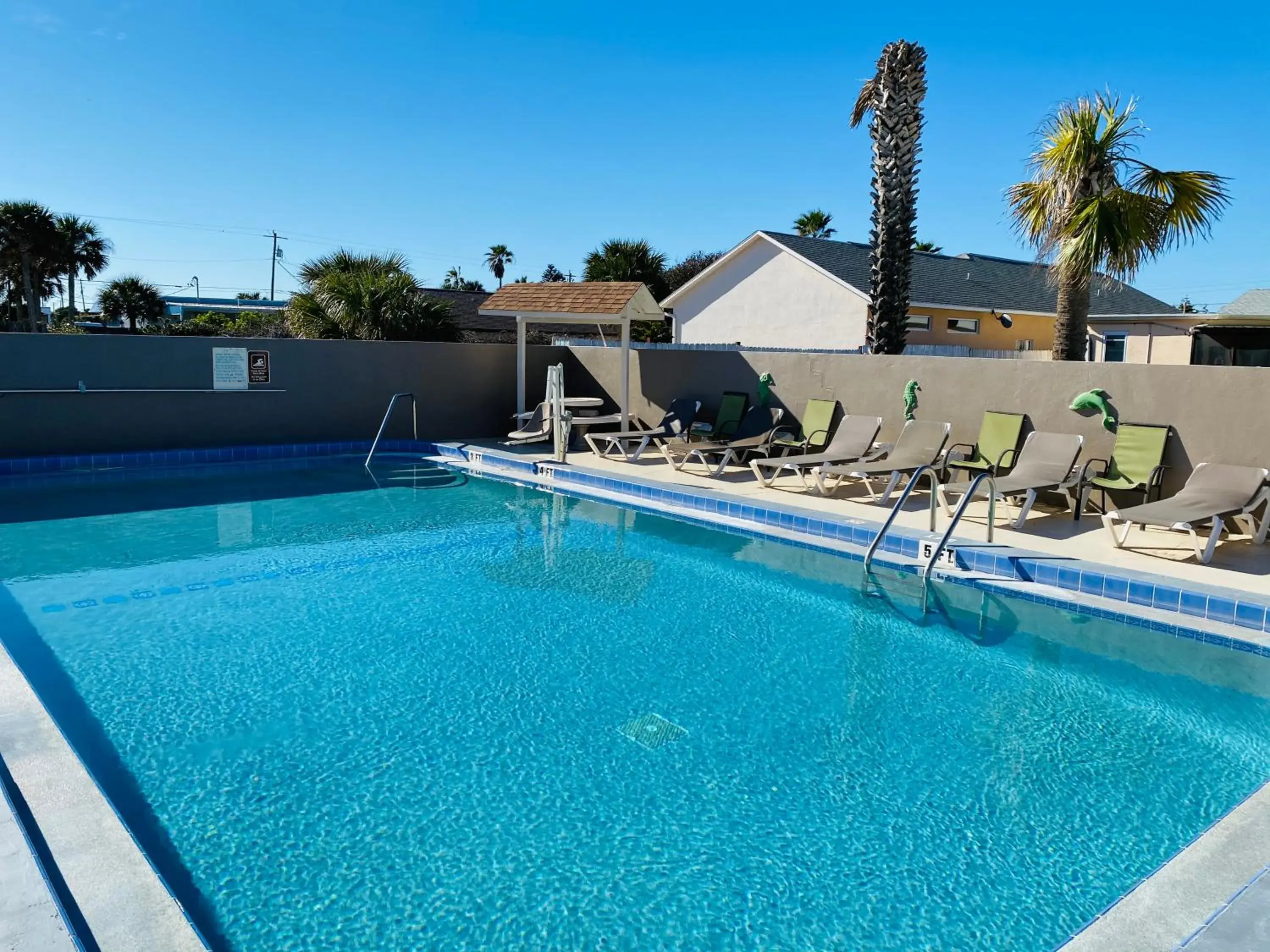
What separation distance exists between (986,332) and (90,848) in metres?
26.5

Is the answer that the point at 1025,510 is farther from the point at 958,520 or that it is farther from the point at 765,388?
the point at 765,388

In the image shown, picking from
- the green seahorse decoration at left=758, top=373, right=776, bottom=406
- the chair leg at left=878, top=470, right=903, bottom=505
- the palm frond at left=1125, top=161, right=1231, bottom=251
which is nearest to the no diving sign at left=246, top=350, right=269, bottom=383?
the green seahorse decoration at left=758, top=373, right=776, bottom=406

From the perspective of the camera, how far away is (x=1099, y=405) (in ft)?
27.8

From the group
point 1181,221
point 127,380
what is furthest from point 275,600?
point 1181,221

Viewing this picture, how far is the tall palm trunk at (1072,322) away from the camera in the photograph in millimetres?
11453

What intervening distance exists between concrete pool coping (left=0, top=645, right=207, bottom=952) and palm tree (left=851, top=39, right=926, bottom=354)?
1288cm

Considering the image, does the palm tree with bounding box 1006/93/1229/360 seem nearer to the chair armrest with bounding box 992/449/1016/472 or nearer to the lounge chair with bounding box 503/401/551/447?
the chair armrest with bounding box 992/449/1016/472

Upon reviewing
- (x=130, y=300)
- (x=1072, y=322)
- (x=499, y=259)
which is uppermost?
(x=499, y=259)

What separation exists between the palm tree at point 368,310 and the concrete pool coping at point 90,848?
13.9m

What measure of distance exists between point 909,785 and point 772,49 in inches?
634

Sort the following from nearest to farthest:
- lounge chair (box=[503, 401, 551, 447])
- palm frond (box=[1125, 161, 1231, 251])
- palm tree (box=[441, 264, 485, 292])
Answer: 1. palm frond (box=[1125, 161, 1231, 251])
2. lounge chair (box=[503, 401, 551, 447])
3. palm tree (box=[441, 264, 485, 292])

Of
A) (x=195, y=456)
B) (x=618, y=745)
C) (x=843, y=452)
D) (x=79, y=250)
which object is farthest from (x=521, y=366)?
(x=79, y=250)

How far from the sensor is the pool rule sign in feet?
42.7

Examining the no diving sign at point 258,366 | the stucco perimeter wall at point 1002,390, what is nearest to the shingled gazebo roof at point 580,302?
the stucco perimeter wall at point 1002,390
